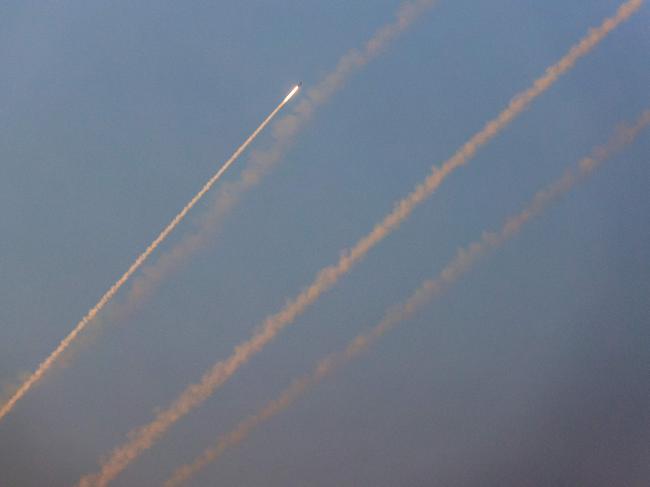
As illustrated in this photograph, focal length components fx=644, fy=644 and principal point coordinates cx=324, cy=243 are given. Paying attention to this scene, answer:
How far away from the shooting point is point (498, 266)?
19.4ft

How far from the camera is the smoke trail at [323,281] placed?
5.70 m

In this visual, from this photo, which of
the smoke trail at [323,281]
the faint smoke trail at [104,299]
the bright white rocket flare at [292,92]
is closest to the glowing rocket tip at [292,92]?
the bright white rocket flare at [292,92]

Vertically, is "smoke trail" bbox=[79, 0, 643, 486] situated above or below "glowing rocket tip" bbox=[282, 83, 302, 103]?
below

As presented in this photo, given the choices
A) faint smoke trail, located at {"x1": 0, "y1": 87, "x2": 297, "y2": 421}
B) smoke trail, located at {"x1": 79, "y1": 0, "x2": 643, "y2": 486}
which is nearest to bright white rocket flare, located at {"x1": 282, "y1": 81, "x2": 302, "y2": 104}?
faint smoke trail, located at {"x1": 0, "y1": 87, "x2": 297, "y2": 421}

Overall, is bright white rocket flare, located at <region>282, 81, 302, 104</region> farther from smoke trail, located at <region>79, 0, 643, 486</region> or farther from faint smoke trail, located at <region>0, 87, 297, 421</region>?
smoke trail, located at <region>79, 0, 643, 486</region>

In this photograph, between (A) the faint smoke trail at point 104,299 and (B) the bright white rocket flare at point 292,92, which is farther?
(B) the bright white rocket flare at point 292,92

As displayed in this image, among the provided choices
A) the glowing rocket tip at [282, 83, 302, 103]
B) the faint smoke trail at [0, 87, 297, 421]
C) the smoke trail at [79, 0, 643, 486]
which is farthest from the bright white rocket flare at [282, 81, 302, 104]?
the smoke trail at [79, 0, 643, 486]

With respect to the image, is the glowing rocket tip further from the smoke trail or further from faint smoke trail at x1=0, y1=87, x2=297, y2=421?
the smoke trail

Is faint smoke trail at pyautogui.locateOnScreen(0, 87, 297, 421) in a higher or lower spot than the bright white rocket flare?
lower

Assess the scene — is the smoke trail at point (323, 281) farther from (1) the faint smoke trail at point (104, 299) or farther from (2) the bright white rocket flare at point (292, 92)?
(2) the bright white rocket flare at point (292, 92)

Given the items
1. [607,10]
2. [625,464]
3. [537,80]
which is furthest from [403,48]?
[625,464]

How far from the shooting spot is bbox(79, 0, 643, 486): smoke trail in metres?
5.70

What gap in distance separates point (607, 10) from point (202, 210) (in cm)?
409

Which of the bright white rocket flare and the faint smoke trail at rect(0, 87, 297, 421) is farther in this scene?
the bright white rocket flare
